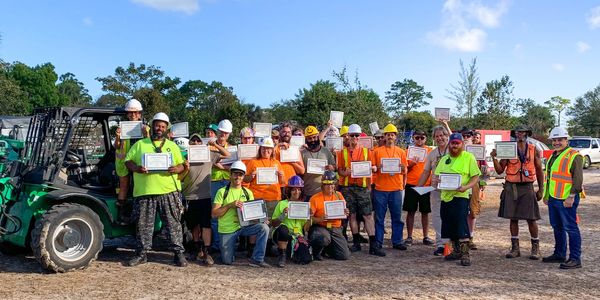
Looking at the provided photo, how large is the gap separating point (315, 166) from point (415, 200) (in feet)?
6.41

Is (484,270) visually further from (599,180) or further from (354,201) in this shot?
(599,180)

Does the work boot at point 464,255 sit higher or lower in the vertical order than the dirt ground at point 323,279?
higher

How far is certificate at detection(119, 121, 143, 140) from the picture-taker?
630cm

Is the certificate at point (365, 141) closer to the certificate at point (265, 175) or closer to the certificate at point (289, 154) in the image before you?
the certificate at point (289, 154)

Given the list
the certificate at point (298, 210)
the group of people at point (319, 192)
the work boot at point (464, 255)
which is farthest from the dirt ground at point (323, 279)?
the certificate at point (298, 210)

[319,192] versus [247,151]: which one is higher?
[247,151]

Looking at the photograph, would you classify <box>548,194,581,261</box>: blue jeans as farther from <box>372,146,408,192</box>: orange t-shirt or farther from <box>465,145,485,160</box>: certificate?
<box>372,146,408,192</box>: orange t-shirt

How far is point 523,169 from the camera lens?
7.12 metres

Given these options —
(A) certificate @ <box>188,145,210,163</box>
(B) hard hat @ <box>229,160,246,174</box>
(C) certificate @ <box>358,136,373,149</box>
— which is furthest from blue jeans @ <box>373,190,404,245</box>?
(A) certificate @ <box>188,145,210,163</box>

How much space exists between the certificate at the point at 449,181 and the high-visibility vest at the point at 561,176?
4.04 ft

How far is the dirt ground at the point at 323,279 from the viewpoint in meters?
5.38

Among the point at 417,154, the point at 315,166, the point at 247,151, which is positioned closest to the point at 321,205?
the point at 315,166

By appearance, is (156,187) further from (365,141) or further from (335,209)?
(365,141)

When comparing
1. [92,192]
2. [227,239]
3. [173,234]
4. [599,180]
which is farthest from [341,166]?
[599,180]
